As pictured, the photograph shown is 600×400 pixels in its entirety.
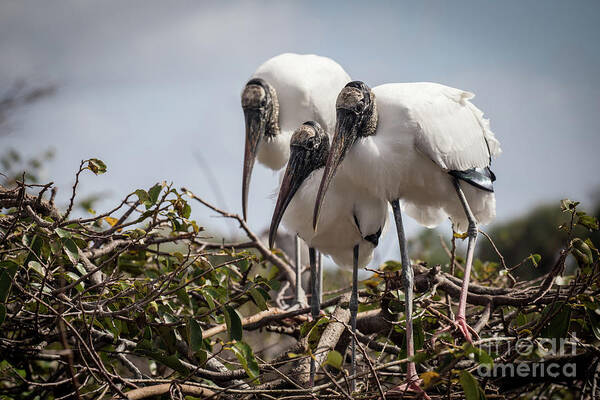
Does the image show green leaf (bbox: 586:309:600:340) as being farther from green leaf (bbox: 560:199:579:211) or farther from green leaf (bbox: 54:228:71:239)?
green leaf (bbox: 54:228:71:239)

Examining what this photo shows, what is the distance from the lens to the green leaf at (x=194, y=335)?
2.26 meters

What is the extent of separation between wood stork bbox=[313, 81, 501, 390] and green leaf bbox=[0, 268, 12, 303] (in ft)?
4.05

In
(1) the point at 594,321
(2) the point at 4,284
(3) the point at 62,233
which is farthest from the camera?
(1) the point at 594,321

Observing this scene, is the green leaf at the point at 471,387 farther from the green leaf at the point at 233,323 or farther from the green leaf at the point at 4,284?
the green leaf at the point at 4,284

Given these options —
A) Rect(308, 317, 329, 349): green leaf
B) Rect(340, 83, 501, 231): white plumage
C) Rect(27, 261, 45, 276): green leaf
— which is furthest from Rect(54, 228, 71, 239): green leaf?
Rect(340, 83, 501, 231): white plumage

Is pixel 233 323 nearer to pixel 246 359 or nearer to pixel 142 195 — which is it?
pixel 246 359

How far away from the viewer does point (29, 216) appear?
2.28 meters

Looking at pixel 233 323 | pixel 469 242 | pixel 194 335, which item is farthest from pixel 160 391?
pixel 469 242

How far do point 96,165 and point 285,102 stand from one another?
67.7 inches

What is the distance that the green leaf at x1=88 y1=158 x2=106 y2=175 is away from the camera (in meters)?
2.30

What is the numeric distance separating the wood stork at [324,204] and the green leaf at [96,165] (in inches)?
35.2

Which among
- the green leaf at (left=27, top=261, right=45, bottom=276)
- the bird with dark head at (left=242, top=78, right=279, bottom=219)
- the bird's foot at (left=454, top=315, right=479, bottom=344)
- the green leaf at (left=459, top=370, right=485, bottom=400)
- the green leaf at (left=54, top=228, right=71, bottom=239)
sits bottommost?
the bird's foot at (left=454, top=315, right=479, bottom=344)

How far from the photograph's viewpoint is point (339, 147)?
279 centimetres

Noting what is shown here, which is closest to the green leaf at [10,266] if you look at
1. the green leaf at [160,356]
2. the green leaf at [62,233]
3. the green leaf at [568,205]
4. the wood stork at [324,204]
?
the green leaf at [62,233]
